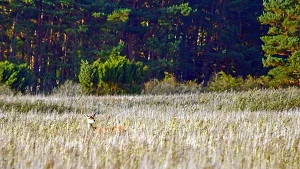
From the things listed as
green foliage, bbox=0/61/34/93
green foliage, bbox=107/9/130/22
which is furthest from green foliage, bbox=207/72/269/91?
green foliage, bbox=0/61/34/93

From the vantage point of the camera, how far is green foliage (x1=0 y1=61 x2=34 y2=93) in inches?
856

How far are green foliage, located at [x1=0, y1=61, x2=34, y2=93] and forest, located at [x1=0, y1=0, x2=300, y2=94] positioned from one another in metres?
0.05

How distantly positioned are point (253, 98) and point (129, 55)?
1850 cm

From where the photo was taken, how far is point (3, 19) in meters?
27.9

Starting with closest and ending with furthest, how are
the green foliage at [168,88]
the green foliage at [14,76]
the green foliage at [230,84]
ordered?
the green foliage at [14,76]
the green foliage at [168,88]
the green foliage at [230,84]

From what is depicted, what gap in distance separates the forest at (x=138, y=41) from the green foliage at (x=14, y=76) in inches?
1.8

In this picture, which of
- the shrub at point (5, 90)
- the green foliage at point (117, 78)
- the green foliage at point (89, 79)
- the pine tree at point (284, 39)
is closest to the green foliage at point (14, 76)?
the shrub at point (5, 90)

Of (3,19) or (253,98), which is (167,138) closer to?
(253,98)

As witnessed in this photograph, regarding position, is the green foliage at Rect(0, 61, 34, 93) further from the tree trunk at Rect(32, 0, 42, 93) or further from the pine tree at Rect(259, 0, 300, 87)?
the pine tree at Rect(259, 0, 300, 87)

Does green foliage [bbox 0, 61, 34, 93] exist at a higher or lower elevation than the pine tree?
lower

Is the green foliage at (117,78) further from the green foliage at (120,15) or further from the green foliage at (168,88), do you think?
the green foliage at (120,15)

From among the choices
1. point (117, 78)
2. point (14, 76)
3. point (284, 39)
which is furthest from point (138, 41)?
point (14, 76)

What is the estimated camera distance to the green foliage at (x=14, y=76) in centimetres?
2173

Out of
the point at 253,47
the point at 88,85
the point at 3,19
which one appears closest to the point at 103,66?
the point at 88,85
